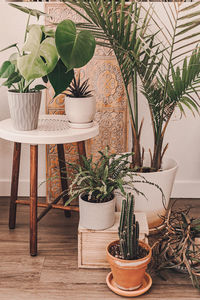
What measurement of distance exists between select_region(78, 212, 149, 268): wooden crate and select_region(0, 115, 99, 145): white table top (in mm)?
399

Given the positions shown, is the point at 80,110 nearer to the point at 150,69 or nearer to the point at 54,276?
the point at 150,69

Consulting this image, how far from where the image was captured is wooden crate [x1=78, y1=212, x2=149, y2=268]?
5.38 ft

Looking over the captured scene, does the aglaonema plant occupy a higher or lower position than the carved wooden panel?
higher

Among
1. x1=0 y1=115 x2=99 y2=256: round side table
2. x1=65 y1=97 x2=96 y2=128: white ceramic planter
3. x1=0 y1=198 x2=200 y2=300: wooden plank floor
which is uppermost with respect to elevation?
x1=65 y1=97 x2=96 y2=128: white ceramic planter

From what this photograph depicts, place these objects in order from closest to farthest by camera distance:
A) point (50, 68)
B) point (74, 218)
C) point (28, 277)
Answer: point (50, 68), point (28, 277), point (74, 218)

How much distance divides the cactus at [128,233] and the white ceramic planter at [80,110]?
0.49m

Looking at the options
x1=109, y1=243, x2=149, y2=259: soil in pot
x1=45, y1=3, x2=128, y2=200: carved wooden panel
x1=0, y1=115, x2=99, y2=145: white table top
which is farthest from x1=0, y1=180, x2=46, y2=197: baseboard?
x1=109, y1=243, x2=149, y2=259: soil in pot

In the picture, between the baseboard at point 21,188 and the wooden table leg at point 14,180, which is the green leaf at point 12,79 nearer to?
the wooden table leg at point 14,180

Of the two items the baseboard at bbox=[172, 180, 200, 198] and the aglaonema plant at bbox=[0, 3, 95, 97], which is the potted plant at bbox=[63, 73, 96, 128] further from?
the baseboard at bbox=[172, 180, 200, 198]

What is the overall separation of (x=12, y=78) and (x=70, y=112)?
32cm

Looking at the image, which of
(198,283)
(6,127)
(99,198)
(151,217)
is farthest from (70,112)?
(198,283)

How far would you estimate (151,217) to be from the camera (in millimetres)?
1879

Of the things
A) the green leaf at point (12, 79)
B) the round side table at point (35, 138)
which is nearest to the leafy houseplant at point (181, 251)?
the round side table at point (35, 138)

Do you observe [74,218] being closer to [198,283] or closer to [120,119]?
[120,119]
